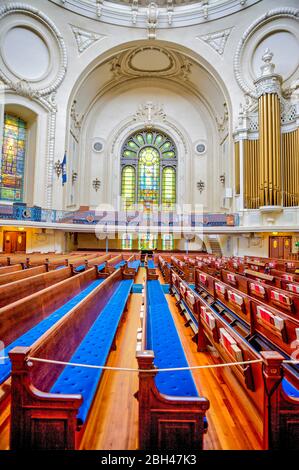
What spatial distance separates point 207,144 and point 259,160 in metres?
4.98

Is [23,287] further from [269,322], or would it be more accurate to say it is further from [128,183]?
[128,183]

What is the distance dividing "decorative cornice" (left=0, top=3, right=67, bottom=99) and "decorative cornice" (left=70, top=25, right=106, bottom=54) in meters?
0.80

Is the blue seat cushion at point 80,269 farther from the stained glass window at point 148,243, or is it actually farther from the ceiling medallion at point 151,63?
the ceiling medallion at point 151,63

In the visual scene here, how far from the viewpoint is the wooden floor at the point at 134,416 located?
4.79ft

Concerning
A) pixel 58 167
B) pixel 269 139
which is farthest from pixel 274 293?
pixel 58 167

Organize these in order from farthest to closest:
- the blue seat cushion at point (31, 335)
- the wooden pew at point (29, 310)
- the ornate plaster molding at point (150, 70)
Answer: the ornate plaster molding at point (150, 70) → the wooden pew at point (29, 310) → the blue seat cushion at point (31, 335)

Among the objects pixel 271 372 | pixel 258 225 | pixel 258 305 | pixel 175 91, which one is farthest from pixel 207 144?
pixel 271 372

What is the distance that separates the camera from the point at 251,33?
1323cm

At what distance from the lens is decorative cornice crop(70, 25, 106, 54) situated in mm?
13461

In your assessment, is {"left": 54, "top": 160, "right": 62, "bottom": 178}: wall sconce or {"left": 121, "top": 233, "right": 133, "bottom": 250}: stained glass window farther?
{"left": 121, "top": 233, "right": 133, "bottom": 250}: stained glass window

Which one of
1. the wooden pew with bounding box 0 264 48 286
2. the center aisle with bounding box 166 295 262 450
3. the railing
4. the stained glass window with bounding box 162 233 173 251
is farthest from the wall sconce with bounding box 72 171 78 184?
the center aisle with bounding box 166 295 262 450

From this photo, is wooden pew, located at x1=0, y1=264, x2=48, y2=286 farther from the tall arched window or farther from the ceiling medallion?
the ceiling medallion

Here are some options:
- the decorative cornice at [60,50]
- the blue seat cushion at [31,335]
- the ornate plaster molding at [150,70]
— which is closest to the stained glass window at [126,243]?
the decorative cornice at [60,50]

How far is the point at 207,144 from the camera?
16.8 m
